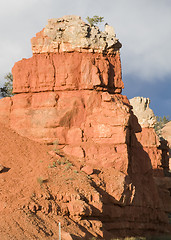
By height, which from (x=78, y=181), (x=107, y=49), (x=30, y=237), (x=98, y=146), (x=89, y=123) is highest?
(x=107, y=49)

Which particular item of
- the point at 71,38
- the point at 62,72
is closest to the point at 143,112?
the point at 71,38

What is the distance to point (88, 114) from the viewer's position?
18328 millimetres

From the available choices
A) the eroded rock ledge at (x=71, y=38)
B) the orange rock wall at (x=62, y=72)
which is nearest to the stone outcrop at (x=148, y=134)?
the orange rock wall at (x=62, y=72)

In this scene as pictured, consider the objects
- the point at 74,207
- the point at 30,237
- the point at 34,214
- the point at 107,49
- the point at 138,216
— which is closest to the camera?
the point at 30,237

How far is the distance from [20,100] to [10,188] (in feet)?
21.4

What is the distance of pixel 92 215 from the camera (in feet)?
47.4

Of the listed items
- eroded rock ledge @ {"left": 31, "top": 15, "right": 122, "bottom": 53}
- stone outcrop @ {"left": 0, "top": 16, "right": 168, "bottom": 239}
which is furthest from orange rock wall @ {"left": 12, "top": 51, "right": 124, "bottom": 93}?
eroded rock ledge @ {"left": 31, "top": 15, "right": 122, "bottom": 53}

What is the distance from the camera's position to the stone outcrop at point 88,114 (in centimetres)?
1686

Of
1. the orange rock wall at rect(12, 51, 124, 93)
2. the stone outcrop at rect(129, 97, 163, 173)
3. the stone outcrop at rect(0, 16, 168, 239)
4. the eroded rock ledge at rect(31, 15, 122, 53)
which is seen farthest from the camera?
the stone outcrop at rect(129, 97, 163, 173)

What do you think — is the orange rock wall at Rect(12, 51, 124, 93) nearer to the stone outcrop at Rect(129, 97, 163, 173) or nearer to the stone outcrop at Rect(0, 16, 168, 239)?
the stone outcrop at Rect(0, 16, 168, 239)

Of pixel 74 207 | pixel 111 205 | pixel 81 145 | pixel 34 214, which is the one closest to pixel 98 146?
pixel 81 145

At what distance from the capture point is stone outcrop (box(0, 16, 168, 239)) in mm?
16859

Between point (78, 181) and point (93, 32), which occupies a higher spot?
point (93, 32)

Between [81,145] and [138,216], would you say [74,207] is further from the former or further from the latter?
[138,216]
